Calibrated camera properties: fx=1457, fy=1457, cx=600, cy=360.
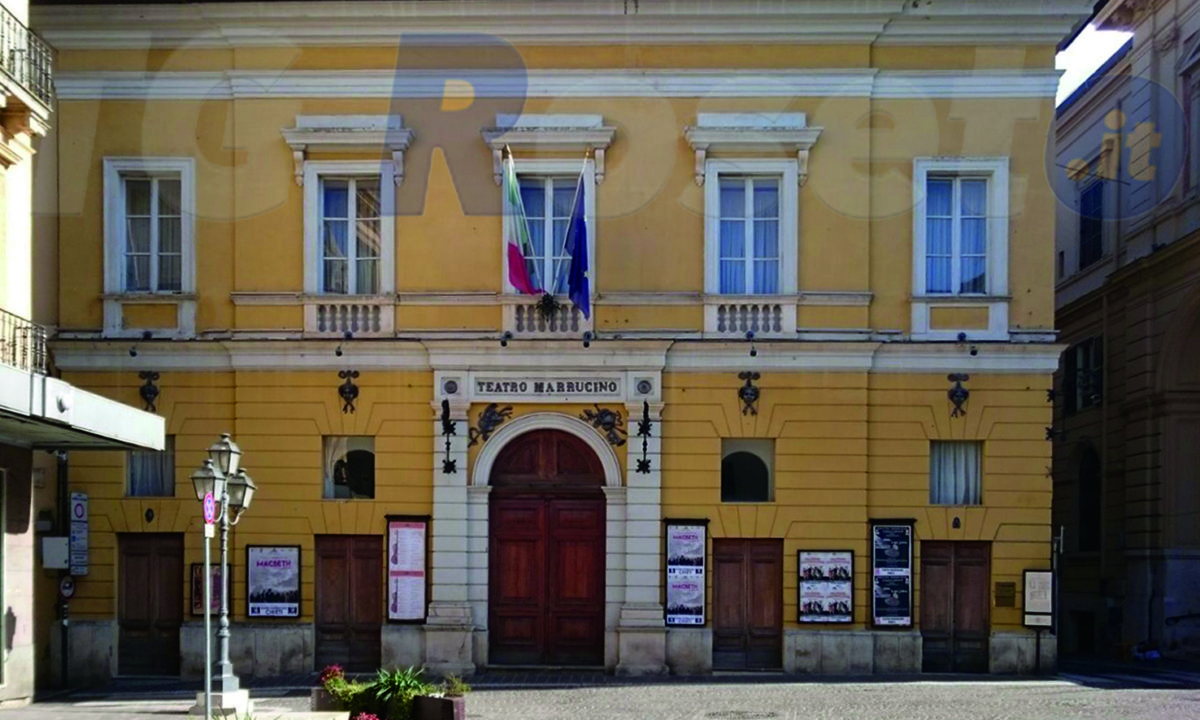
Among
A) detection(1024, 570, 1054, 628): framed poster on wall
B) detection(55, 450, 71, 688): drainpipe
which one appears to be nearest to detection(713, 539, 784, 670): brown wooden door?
detection(1024, 570, 1054, 628): framed poster on wall

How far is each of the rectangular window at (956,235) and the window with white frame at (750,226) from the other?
7.87 feet

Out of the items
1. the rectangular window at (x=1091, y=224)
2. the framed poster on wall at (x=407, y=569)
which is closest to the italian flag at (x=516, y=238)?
the framed poster on wall at (x=407, y=569)

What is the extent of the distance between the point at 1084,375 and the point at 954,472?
9496 millimetres

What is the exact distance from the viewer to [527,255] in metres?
23.7

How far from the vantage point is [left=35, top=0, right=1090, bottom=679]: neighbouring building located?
78.1 feet

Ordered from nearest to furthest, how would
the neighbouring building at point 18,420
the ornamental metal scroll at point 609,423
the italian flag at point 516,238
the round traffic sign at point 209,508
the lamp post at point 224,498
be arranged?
the round traffic sign at point 209,508
the lamp post at point 224,498
the neighbouring building at point 18,420
the italian flag at point 516,238
the ornamental metal scroll at point 609,423

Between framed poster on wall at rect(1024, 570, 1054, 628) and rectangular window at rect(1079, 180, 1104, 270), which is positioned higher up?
rectangular window at rect(1079, 180, 1104, 270)

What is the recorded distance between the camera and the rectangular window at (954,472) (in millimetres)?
24172

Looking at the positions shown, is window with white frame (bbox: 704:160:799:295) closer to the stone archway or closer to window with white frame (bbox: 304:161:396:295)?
the stone archway

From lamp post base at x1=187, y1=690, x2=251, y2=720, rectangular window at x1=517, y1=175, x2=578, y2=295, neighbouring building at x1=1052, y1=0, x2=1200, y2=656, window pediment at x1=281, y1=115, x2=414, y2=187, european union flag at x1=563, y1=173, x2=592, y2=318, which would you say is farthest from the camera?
neighbouring building at x1=1052, y1=0, x2=1200, y2=656

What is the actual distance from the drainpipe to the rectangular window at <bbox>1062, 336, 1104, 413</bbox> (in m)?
20.8

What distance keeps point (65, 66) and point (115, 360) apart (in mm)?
4995

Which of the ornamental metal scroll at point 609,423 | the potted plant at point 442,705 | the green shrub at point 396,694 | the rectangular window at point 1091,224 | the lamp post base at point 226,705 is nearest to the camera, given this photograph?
the potted plant at point 442,705

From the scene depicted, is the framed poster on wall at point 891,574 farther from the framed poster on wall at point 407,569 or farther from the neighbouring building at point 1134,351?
the framed poster on wall at point 407,569
